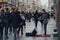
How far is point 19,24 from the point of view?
16797mm

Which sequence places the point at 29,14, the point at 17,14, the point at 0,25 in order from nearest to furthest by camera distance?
the point at 0,25 < the point at 17,14 < the point at 29,14

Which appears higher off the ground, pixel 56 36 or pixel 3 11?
pixel 3 11

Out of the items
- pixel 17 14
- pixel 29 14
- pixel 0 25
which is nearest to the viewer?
pixel 0 25

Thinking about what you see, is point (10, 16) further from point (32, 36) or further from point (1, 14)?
point (32, 36)

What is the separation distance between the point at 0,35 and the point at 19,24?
1.41 meters

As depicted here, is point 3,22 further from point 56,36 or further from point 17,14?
point 56,36

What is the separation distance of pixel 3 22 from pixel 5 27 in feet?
2.44

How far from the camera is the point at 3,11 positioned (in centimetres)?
1750

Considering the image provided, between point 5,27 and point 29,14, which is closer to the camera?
point 5,27

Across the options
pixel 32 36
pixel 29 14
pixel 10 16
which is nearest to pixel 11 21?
pixel 10 16

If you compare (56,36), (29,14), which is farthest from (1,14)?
(29,14)

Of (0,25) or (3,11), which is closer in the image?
(0,25)

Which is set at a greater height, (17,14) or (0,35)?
(17,14)

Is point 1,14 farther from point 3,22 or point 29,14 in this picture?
point 29,14
